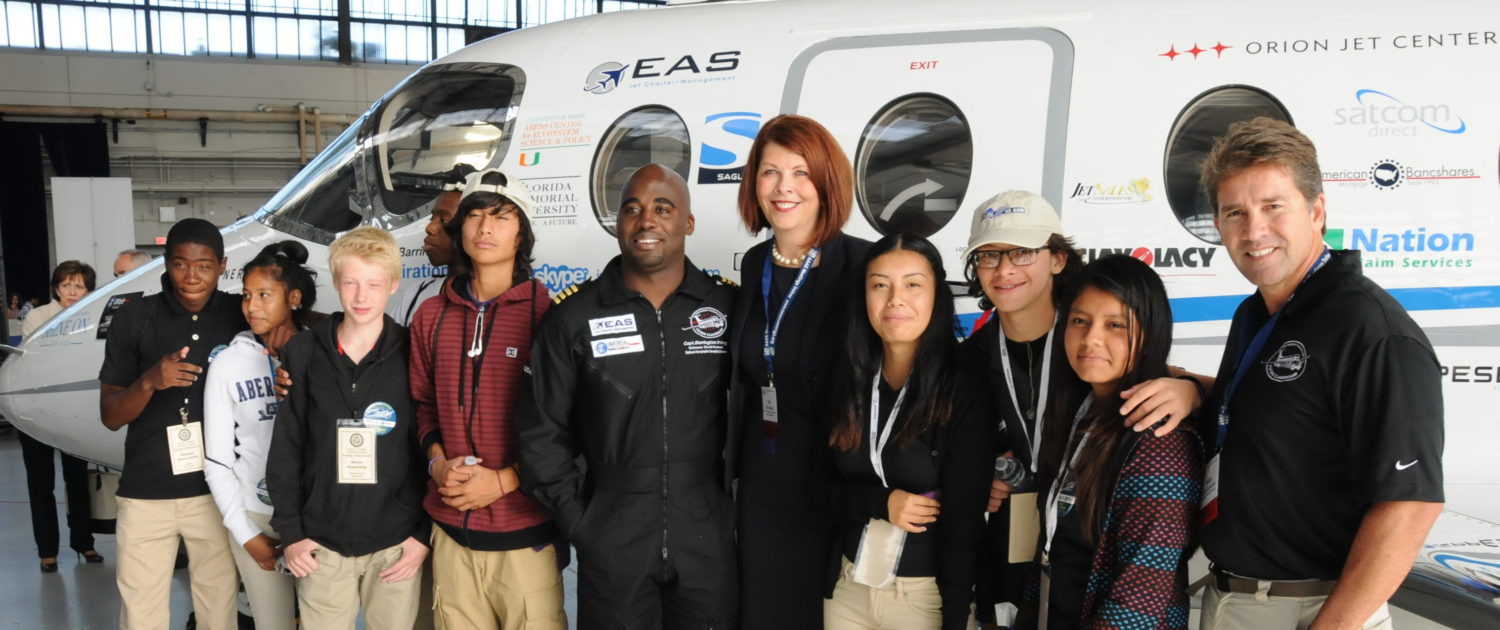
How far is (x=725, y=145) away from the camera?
4.71m

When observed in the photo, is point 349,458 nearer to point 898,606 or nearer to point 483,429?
point 483,429

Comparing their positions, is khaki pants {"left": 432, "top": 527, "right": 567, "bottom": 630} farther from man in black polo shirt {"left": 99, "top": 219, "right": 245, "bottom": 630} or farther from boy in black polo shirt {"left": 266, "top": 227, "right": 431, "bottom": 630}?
man in black polo shirt {"left": 99, "top": 219, "right": 245, "bottom": 630}

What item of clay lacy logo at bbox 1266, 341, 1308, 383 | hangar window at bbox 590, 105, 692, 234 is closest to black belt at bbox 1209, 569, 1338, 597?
clay lacy logo at bbox 1266, 341, 1308, 383

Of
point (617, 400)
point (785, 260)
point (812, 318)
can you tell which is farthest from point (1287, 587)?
point (617, 400)

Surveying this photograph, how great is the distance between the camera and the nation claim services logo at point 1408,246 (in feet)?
12.3

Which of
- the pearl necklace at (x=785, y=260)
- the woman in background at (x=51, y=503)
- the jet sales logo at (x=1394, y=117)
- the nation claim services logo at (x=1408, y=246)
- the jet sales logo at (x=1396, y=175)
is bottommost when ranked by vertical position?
the woman in background at (x=51, y=503)

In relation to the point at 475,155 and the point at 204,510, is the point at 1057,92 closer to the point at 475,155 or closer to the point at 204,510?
the point at 475,155

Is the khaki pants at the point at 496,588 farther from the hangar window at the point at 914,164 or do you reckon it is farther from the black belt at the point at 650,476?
the hangar window at the point at 914,164

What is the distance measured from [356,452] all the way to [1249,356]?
8.76 ft

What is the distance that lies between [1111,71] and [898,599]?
2.69 meters

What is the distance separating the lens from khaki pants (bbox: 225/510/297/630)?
3.63 m

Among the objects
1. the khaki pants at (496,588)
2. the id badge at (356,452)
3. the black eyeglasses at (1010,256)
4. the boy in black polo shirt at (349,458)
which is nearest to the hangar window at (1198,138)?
the black eyeglasses at (1010,256)

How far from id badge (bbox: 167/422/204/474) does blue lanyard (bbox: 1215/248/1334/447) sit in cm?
354

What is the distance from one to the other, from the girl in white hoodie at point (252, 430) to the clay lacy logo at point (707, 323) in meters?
1.70
